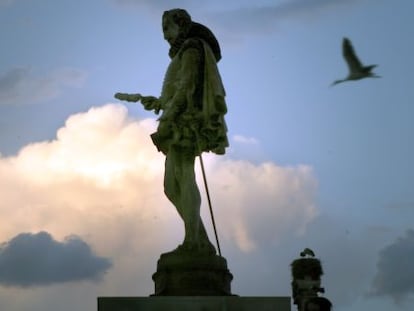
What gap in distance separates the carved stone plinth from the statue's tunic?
179 centimetres

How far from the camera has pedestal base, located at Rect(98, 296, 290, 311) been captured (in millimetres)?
13477

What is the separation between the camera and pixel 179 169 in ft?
49.8

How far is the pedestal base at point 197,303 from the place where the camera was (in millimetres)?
13477

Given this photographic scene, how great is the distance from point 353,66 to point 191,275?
396 centimetres

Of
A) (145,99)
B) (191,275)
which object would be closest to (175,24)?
(145,99)

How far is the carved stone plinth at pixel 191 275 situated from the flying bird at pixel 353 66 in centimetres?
361

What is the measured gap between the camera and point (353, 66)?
13.2 m

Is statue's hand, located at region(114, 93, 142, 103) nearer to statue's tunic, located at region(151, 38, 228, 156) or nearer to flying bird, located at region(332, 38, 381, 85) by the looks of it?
statue's tunic, located at region(151, 38, 228, 156)

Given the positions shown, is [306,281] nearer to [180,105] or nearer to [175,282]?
[175,282]

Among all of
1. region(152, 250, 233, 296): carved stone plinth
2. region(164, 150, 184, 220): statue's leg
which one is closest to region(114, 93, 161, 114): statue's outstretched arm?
region(164, 150, 184, 220): statue's leg

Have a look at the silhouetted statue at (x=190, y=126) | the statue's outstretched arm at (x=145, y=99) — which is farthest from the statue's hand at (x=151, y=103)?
the silhouetted statue at (x=190, y=126)

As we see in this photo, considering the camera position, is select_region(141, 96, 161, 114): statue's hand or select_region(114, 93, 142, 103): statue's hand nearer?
select_region(141, 96, 161, 114): statue's hand

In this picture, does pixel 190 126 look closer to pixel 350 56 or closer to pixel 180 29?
pixel 180 29

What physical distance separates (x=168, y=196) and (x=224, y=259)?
4.71ft
